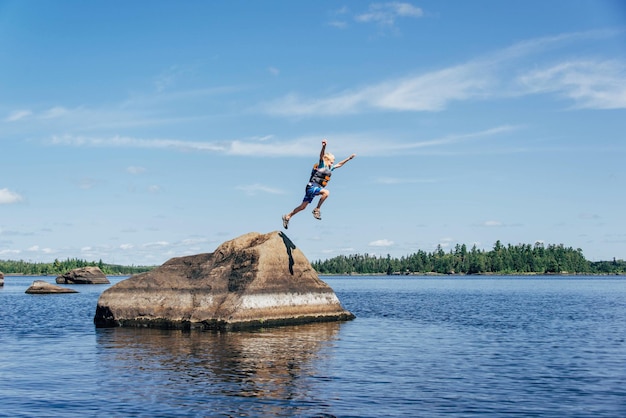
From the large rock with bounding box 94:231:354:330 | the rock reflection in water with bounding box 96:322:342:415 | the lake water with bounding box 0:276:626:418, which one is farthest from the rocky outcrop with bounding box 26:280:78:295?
the rock reflection in water with bounding box 96:322:342:415

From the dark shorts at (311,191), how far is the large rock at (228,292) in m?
4.17

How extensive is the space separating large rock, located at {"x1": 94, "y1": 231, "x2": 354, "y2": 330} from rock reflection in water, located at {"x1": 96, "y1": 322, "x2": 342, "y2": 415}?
164 centimetres

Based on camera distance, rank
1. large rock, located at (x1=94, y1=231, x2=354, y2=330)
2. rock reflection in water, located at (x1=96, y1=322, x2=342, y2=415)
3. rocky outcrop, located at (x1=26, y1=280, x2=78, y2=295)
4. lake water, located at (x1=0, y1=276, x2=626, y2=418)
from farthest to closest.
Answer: rocky outcrop, located at (x1=26, y1=280, x2=78, y2=295), large rock, located at (x1=94, y1=231, x2=354, y2=330), rock reflection in water, located at (x1=96, y1=322, x2=342, y2=415), lake water, located at (x1=0, y1=276, x2=626, y2=418)

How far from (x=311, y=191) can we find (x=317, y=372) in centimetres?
1160

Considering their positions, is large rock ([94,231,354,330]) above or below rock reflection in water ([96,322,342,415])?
above

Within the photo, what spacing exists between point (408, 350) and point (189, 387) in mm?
9680

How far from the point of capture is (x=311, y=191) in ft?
93.6

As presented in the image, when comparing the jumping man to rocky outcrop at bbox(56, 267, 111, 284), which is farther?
rocky outcrop at bbox(56, 267, 111, 284)

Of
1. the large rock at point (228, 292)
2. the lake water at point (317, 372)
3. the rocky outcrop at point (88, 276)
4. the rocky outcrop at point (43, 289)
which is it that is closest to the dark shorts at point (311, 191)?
the large rock at point (228, 292)

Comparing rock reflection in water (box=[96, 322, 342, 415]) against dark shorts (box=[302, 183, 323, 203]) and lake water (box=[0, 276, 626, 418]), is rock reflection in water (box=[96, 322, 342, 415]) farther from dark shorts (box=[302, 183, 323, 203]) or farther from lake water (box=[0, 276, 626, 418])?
dark shorts (box=[302, 183, 323, 203])

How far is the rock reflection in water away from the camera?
14328 mm

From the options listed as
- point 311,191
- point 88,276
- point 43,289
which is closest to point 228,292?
point 311,191

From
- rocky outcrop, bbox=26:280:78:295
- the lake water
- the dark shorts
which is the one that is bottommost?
the lake water

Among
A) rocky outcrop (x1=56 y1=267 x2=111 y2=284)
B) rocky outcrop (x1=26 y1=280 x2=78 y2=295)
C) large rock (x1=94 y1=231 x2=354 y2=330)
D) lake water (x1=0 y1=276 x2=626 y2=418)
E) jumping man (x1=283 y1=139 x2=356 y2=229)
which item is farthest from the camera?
rocky outcrop (x1=56 y1=267 x2=111 y2=284)
